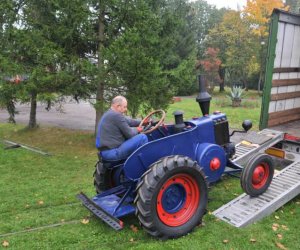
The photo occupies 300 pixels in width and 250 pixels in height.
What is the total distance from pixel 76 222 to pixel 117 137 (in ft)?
4.15

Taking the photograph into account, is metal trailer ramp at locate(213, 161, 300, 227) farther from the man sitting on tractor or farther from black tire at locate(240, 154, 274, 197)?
the man sitting on tractor

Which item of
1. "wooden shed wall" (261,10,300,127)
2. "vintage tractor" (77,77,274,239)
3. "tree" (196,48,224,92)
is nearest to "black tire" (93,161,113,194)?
"vintage tractor" (77,77,274,239)

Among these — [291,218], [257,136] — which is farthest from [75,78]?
[291,218]

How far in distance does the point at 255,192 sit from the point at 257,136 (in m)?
1.69

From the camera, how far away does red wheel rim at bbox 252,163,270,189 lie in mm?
4859

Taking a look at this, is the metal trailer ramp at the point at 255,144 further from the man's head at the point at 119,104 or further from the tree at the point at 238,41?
the tree at the point at 238,41

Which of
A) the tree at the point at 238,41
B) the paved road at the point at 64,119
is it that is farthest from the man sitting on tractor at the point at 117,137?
the tree at the point at 238,41

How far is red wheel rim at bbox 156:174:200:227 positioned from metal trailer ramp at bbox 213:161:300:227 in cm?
53

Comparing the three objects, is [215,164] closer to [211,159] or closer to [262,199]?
[211,159]

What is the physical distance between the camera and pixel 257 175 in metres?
4.88

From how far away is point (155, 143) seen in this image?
4363 mm

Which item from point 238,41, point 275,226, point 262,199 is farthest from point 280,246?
point 238,41

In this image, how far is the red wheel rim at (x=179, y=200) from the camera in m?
4.25

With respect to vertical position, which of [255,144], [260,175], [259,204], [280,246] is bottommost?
[280,246]
